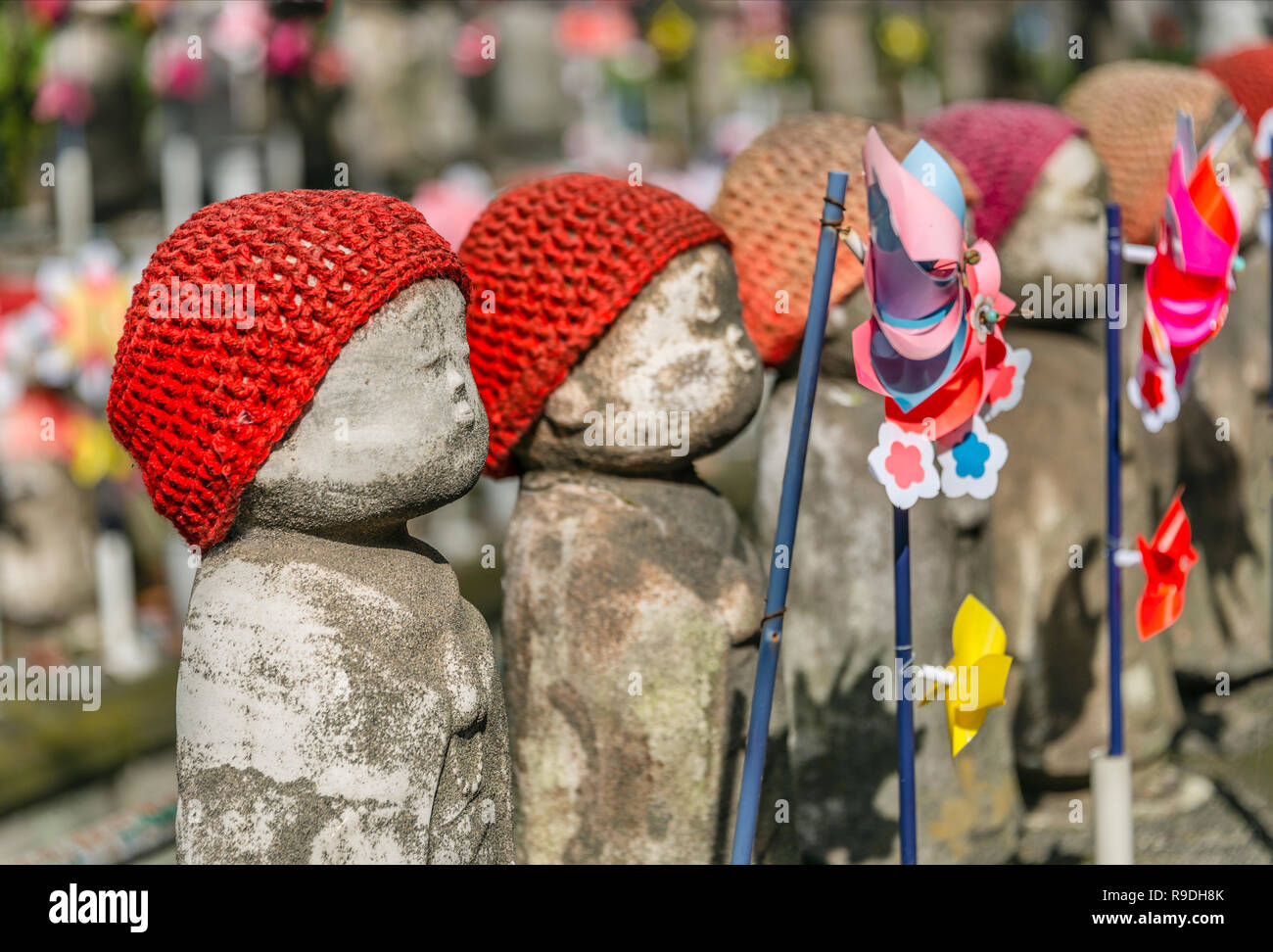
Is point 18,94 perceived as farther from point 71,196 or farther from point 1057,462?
point 1057,462

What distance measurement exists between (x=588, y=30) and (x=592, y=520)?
7418 millimetres

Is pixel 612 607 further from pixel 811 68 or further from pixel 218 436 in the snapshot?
pixel 811 68

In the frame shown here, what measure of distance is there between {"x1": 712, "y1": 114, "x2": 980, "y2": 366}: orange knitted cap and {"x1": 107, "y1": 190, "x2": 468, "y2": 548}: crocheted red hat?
3.52 ft

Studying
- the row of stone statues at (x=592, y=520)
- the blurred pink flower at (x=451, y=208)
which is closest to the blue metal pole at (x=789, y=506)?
the row of stone statues at (x=592, y=520)

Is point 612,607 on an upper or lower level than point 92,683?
upper

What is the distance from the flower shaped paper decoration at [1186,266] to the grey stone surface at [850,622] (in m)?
0.55

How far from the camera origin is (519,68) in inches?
353

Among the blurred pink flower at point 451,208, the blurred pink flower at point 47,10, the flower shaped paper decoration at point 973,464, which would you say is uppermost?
the blurred pink flower at point 47,10

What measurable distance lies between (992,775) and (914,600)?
1.60 ft

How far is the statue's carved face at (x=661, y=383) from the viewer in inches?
103

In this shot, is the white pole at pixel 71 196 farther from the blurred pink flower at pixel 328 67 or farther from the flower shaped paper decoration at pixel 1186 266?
the flower shaped paper decoration at pixel 1186 266

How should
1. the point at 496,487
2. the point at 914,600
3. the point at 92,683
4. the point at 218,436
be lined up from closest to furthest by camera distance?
the point at 218,436 → the point at 914,600 → the point at 92,683 → the point at 496,487

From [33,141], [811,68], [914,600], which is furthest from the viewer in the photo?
[811,68]

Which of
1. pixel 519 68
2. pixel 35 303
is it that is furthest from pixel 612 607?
pixel 519 68
